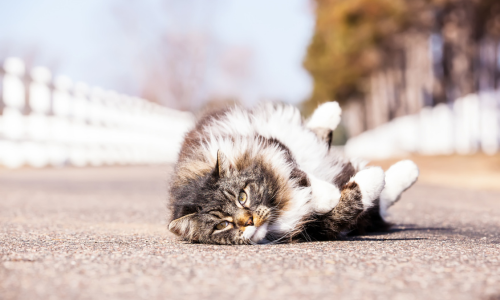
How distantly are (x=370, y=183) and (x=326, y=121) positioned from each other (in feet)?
2.96

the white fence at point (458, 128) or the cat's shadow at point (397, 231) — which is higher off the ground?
the white fence at point (458, 128)

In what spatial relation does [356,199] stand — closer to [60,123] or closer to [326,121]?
[326,121]

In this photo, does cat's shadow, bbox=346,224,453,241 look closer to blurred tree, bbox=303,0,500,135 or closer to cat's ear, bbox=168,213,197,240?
cat's ear, bbox=168,213,197,240

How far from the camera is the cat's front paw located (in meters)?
2.56

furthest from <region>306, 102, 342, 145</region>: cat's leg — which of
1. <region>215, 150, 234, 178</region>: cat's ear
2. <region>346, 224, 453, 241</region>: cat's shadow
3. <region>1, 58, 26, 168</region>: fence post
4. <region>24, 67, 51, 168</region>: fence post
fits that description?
<region>24, 67, 51, 168</region>: fence post

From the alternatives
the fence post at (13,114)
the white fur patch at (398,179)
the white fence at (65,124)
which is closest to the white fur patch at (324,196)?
the white fur patch at (398,179)

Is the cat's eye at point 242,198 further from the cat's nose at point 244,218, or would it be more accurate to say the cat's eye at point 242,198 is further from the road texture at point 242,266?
the road texture at point 242,266

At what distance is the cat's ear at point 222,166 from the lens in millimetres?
2490

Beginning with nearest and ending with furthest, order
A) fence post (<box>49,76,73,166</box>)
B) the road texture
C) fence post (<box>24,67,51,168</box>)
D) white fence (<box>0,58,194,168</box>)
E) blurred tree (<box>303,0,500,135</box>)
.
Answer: the road texture, white fence (<box>0,58,194,168</box>), fence post (<box>24,67,51,168</box>), fence post (<box>49,76,73,166</box>), blurred tree (<box>303,0,500,135</box>)

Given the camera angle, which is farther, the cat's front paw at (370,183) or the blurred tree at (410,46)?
the blurred tree at (410,46)

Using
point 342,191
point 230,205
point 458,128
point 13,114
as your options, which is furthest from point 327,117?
point 458,128

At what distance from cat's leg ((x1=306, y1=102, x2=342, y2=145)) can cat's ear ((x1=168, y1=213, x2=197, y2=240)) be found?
48.4 inches

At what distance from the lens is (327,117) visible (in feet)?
11.1

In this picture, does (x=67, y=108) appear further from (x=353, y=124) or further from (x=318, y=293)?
(x=353, y=124)
